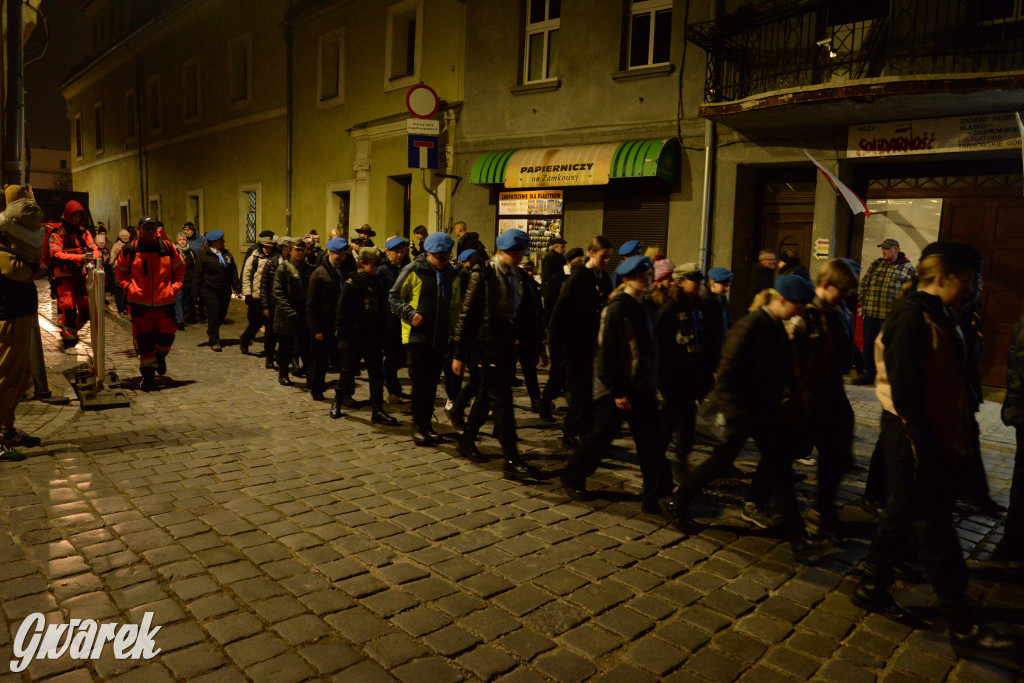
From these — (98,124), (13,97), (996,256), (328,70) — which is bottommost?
(996,256)

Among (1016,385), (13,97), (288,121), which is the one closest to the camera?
(1016,385)

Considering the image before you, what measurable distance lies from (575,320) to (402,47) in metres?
14.6

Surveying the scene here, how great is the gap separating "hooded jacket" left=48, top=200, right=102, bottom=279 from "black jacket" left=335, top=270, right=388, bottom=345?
15.9 feet

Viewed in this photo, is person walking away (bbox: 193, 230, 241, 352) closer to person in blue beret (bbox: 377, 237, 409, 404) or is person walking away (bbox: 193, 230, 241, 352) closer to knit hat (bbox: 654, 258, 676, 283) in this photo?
person in blue beret (bbox: 377, 237, 409, 404)

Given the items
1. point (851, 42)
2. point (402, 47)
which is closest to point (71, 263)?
point (402, 47)

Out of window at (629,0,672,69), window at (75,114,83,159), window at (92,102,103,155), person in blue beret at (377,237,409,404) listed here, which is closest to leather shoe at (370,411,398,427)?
person in blue beret at (377,237,409,404)

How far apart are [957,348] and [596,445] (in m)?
2.34

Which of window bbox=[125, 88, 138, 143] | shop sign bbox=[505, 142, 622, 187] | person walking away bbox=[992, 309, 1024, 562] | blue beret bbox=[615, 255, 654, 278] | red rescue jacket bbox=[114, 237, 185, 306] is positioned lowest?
person walking away bbox=[992, 309, 1024, 562]

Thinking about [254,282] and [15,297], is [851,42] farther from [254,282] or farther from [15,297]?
[15,297]

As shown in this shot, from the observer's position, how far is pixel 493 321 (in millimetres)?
6059

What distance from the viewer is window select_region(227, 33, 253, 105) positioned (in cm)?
2362

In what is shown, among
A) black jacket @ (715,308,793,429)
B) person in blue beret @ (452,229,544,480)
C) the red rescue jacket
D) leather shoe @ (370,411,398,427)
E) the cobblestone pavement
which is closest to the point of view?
the cobblestone pavement

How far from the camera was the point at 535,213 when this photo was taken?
15.4m

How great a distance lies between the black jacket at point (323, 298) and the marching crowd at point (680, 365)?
25 mm
